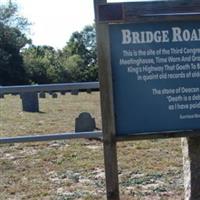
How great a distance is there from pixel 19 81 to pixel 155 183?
7431cm

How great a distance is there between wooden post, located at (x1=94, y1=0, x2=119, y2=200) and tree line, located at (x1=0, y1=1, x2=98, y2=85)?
74.1 meters

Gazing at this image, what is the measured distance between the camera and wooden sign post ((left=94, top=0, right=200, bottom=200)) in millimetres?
5090

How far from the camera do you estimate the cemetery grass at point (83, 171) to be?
6.94 meters

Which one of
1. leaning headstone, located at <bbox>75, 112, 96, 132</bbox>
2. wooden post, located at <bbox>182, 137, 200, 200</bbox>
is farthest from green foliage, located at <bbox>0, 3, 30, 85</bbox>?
wooden post, located at <bbox>182, 137, 200, 200</bbox>

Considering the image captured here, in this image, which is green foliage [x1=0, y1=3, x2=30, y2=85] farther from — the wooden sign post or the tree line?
the wooden sign post

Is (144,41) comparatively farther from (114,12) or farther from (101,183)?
(101,183)

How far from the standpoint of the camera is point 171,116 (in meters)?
5.18

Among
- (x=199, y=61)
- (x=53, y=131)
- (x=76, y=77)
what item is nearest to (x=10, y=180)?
(x=199, y=61)

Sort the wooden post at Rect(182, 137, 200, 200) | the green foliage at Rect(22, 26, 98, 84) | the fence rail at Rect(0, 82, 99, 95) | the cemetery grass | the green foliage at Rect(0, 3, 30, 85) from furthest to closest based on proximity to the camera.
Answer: the green foliage at Rect(22, 26, 98, 84), the green foliage at Rect(0, 3, 30, 85), the fence rail at Rect(0, 82, 99, 95), the cemetery grass, the wooden post at Rect(182, 137, 200, 200)

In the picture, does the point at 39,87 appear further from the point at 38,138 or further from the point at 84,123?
the point at 84,123

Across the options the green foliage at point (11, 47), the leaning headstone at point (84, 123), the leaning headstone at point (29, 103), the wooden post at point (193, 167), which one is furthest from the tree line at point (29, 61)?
the wooden post at point (193, 167)

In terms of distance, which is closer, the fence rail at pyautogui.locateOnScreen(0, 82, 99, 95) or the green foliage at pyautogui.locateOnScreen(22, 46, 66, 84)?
the fence rail at pyautogui.locateOnScreen(0, 82, 99, 95)

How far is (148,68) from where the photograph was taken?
5.11m

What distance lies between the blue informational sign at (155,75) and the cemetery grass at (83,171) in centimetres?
174
